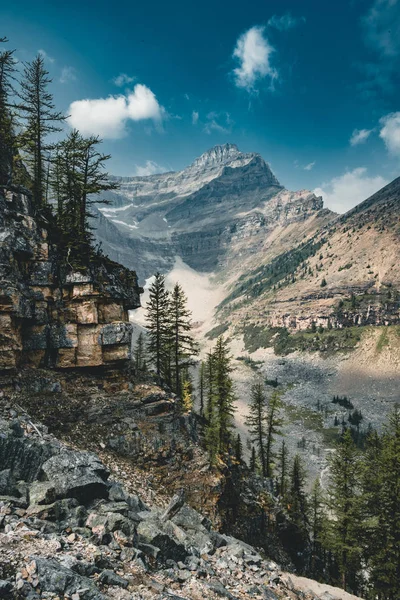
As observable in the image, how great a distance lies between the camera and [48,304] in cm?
2362

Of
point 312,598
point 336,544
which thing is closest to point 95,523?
point 312,598

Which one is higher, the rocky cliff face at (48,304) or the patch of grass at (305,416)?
the rocky cliff face at (48,304)

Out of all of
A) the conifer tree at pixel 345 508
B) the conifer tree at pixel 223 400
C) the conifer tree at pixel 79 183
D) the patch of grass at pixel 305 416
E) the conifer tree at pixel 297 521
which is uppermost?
the conifer tree at pixel 79 183

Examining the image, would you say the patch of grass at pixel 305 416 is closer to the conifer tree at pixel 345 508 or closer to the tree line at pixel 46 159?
the conifer tree at pixel 345 508

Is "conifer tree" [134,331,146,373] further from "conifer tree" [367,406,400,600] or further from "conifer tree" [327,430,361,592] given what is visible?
"conifer tree" [367,406,400,600]

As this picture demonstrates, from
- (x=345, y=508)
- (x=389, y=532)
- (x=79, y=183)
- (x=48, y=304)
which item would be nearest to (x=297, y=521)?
(x=345, y=508)

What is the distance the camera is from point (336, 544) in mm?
24969

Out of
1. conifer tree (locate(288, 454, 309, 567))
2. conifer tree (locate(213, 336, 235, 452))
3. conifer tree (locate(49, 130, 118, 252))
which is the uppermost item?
conifer tree (locate(49, 130, 118, 252))

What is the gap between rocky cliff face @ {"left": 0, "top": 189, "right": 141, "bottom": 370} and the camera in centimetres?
2053

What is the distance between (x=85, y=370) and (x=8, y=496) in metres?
14.9

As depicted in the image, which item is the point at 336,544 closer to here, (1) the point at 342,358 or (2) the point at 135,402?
(2) the point at 135,402

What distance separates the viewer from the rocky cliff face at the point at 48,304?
67.4ft

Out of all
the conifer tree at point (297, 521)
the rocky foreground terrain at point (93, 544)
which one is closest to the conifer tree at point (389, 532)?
the rocky foreground terrain at point (93, 544)

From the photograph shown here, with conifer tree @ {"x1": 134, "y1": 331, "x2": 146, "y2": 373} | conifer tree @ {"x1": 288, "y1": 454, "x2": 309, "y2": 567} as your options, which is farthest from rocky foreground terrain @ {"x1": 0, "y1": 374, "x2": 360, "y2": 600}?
conifer tree @ {"x1": 288, "y1": 454, "x2": 309, "y2": 567}
